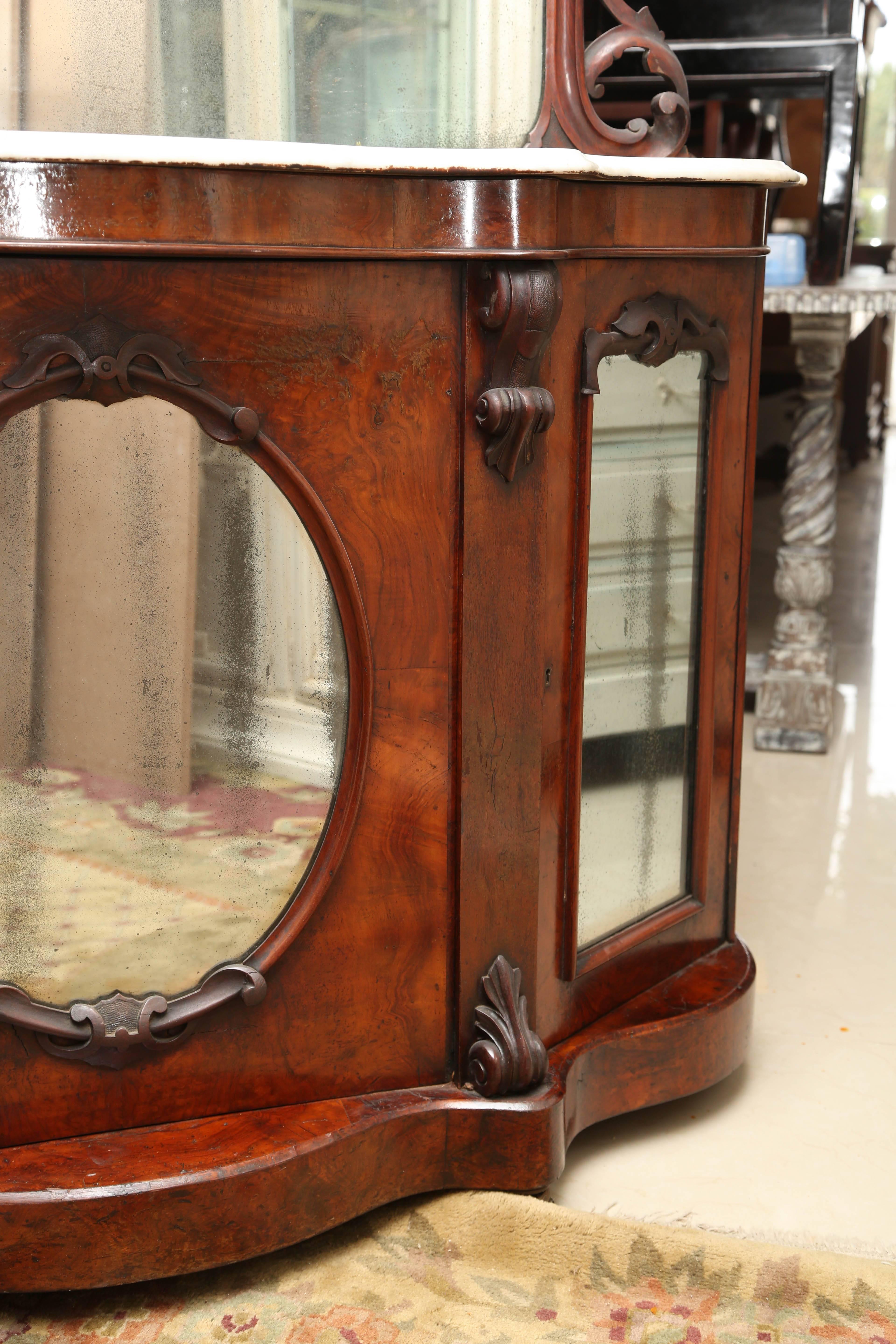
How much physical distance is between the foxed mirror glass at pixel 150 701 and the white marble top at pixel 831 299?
2.16 meters

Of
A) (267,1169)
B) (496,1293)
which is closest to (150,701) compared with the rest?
(267,1169)

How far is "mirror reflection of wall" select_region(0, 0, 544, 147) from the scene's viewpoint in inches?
57.2

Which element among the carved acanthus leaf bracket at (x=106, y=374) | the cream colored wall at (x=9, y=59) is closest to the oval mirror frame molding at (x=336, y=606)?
the carved acanthus leaf bracket at (x=106, y=374)

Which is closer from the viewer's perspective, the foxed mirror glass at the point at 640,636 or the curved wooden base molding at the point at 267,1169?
the curved wooden base molding at the point at 267,1169

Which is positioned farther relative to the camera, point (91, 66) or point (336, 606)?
point (336, 606)

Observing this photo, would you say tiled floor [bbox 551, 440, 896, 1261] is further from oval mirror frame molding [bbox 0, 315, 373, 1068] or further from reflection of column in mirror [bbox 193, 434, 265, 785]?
reflection of column in mirror [bbox 193, 434, 265, 785]

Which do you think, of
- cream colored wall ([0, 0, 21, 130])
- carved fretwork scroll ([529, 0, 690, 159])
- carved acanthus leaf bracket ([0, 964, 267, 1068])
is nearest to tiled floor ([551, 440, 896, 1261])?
carved acanthus leaf bracket ([0, 964, 267, 1068])

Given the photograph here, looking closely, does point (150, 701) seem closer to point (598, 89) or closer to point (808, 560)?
point (598, 89)

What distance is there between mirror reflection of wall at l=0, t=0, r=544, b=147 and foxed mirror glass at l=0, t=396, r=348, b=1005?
0.31 metres

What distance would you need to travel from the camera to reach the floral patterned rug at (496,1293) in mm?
1581

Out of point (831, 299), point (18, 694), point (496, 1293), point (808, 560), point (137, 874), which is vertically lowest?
point (496, 1293)

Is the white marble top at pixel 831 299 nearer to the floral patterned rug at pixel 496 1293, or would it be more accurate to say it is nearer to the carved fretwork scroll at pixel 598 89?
the carved fretwork scroll at pixel 598 89

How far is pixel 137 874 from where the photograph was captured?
5.28 ft

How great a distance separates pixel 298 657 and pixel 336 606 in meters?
0.07
